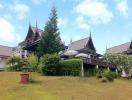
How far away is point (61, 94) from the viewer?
35.3m

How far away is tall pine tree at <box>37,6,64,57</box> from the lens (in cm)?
6044

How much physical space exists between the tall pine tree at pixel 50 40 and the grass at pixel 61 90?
14636mm

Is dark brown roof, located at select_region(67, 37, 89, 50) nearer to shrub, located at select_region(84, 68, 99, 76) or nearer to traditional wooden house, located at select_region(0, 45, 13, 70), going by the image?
shrub, located at select_region(84, 68, 99, 76)

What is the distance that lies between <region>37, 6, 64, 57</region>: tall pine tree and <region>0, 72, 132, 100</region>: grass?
14.6 metres

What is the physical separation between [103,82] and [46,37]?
59.0 ft

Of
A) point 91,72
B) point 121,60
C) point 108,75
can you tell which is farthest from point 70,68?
point 121,60

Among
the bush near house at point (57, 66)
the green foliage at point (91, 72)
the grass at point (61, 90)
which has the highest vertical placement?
the bush near house at point (57, 66)

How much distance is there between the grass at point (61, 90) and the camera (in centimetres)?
3386

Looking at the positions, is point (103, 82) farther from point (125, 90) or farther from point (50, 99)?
point (50, 99)

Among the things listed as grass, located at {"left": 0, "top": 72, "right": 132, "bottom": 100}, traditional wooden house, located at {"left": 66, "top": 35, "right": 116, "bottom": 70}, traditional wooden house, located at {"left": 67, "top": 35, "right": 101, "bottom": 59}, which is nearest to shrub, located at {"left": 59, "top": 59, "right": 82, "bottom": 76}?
traditional wooden house, located at {"left": 66, "top": 35, "right": 116, "bottom": 70}

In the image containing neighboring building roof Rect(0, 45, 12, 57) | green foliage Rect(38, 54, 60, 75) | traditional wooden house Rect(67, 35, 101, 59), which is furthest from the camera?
neighboring building roof Rect(0, 45, 12, 57)

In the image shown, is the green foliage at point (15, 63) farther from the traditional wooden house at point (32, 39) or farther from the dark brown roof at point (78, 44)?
the dark brown roof at point (78, 44)

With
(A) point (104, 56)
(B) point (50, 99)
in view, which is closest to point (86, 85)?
(B) point (50, 99)

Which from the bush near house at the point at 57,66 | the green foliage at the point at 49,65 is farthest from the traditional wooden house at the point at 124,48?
the green foliage at the point at 49,65
